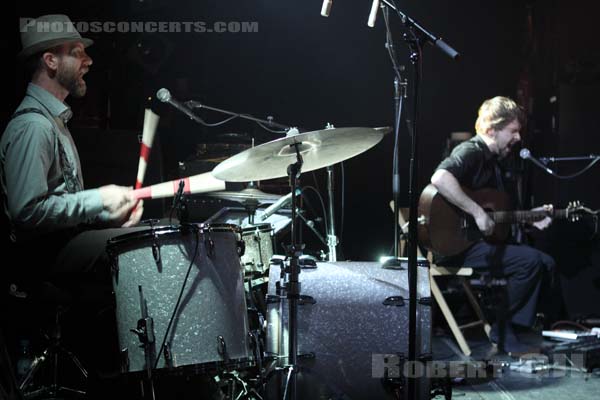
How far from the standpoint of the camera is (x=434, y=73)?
6582mm

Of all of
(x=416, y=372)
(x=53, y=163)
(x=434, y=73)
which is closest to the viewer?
(x=416, y=372)

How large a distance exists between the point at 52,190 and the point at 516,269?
128 inches

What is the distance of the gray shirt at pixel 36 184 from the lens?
316cm

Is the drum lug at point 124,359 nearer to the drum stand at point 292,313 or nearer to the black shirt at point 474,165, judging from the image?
the drum stand at point 292,313

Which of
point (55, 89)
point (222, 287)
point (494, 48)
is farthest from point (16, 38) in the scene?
point (494, 48)

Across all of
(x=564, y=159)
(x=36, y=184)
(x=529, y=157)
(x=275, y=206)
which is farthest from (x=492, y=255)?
(x=36, y=184)

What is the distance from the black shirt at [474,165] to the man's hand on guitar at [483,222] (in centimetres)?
27

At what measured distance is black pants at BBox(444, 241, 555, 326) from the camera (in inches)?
197

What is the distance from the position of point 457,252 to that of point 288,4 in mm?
2681

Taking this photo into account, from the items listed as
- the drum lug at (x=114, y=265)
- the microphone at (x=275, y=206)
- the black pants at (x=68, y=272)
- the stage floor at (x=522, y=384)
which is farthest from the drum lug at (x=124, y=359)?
the stage floor at (x=522, y=384)

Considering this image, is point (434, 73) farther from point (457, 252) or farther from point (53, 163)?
point (53, 163)

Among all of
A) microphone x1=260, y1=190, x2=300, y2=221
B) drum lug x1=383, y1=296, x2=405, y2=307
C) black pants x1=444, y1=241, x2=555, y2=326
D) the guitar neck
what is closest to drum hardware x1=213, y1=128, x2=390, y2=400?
drum lug x1=383, y1=296, x2=405, y2=307

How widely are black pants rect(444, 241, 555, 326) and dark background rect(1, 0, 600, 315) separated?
3.72 ft

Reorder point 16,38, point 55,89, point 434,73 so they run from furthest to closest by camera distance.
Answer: point 434,73, point 16,38, point 55,89
